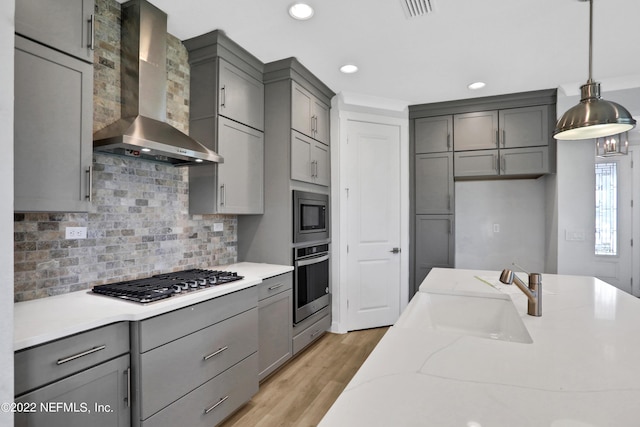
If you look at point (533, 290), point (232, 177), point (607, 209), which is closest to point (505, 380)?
point (533, 290)

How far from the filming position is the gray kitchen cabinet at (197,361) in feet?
5.07

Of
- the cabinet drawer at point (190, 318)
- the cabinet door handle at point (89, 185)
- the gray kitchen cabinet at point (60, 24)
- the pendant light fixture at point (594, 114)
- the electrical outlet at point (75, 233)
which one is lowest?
the cabinet drawer at point (190, 318)

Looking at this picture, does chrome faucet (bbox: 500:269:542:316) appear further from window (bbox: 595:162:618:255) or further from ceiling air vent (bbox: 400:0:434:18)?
window (bbox: 595:162:618:255)

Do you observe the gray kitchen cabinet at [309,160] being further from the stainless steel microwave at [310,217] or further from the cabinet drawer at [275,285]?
the cabinet drawer at [275,285]

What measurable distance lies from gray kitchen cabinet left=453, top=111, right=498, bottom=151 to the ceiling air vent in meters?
2.00

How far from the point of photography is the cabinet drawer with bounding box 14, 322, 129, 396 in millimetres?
1171

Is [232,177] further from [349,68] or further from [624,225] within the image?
[624,225]

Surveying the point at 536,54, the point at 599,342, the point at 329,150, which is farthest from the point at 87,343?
the point at 536,54

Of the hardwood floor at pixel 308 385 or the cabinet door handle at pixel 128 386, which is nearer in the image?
the cabinet door handle at pixel 128 386

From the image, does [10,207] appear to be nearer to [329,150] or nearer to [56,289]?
[56,289]

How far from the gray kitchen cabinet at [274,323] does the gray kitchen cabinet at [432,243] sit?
1898mm

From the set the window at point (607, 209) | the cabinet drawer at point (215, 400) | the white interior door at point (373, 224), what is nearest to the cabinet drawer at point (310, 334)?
the white interior door at point (373, 224)

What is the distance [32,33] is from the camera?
4.74 ft

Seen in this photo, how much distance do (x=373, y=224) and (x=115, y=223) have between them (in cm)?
260
